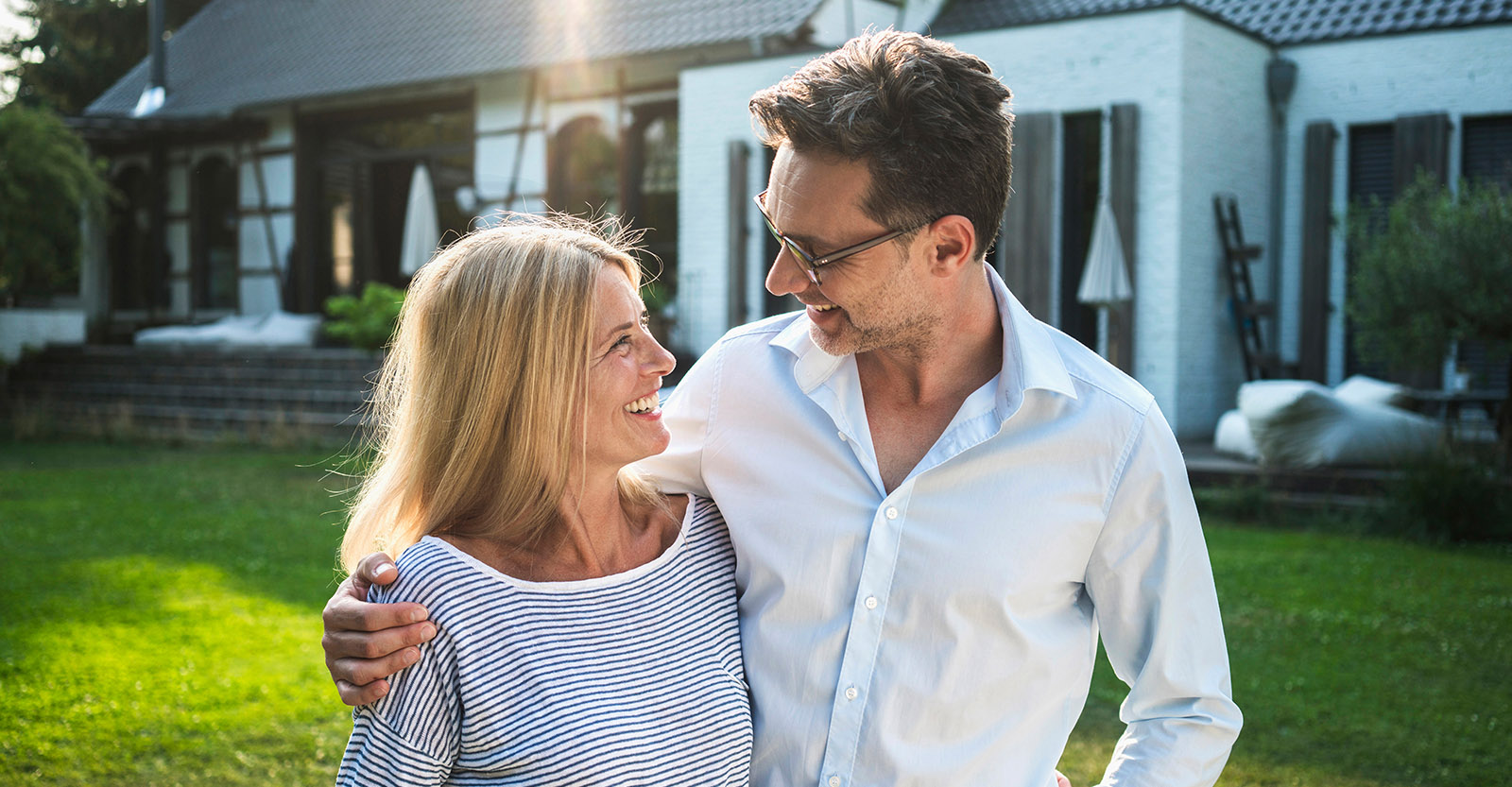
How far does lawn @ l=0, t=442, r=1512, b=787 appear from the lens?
13.4 ft

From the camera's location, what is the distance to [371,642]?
166 centimetres

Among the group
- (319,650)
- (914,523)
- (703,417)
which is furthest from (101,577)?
(914,523)

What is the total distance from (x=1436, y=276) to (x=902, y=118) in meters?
8.00

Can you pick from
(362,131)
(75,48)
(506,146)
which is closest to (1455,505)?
(506,146)

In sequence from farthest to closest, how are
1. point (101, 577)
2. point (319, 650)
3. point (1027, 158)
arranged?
point (1027, 158) < point (101, 577) < point (319, 650)

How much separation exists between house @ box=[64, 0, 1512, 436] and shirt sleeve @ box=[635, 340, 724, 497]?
9193 mm

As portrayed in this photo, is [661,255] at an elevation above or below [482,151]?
below

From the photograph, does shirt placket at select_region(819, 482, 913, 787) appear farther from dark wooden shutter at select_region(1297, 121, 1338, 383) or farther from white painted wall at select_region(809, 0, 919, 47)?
white painted wall at select_region(809, 0, 919, 47)

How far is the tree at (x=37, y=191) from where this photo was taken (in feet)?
51.7

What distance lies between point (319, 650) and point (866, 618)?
4.00m

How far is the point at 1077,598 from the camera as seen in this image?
1.98 metres

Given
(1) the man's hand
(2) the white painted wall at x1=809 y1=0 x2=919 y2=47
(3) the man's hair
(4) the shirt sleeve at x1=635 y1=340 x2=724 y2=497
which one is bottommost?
(1) the man's hand

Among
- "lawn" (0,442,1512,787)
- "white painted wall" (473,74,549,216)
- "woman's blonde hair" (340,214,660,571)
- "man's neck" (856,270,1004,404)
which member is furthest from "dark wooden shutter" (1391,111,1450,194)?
"woman's blonde hair" (340,214,660,571)

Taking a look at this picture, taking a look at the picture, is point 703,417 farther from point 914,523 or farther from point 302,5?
point 302,5
